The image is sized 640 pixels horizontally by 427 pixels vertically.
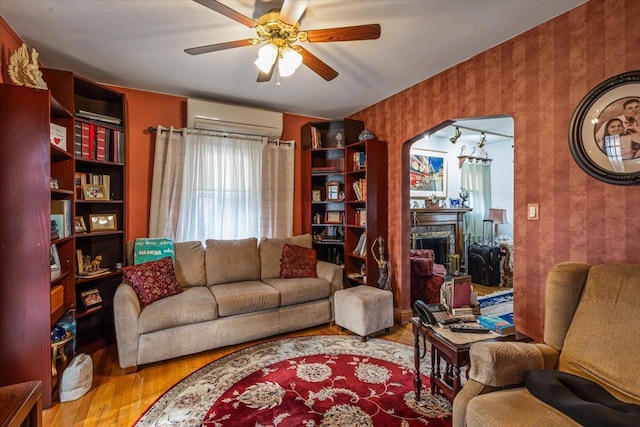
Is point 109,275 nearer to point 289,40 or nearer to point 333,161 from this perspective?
point 289,40

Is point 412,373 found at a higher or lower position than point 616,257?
lower

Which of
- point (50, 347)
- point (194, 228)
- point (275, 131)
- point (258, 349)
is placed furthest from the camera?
point (275, 131)

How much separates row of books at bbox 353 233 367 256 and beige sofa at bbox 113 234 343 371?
16.1 inches

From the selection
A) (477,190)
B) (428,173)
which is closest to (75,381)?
(428,173)

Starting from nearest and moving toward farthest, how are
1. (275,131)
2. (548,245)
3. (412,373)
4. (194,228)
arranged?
(548,245) < (412,373) < (194,228) < (275,131)

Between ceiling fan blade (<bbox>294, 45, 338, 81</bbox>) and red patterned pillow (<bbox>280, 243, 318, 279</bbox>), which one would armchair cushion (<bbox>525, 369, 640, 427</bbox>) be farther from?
red patterned pillow (<bbox>280, 243, 318, 279</bbox>)

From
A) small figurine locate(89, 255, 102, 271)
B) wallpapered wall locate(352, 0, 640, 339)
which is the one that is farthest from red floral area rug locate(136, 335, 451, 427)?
small figurine locate(89, 255, 102, 271)

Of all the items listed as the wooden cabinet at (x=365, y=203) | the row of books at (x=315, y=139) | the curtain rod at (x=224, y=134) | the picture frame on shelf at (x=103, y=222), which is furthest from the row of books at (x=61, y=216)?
the wooden cabinet at (x=365, y=203)

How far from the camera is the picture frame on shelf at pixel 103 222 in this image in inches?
112

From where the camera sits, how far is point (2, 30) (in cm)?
203

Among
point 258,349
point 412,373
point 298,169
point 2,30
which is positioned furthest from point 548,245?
point 2,30

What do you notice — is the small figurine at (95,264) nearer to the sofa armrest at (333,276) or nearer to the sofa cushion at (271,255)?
the sofa cushion at (271,255)

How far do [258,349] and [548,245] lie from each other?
248 cm

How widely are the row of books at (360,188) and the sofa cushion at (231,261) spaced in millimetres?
1413
